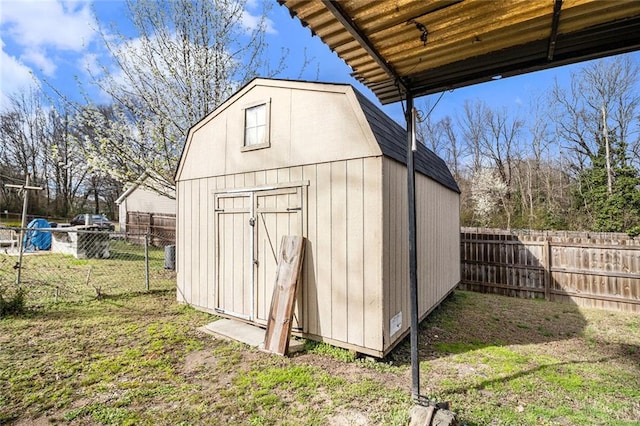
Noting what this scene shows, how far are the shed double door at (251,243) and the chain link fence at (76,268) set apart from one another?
1990mm

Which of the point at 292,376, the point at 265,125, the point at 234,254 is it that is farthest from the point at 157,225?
the point at 292,376

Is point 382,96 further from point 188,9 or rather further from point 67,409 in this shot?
point 188,9

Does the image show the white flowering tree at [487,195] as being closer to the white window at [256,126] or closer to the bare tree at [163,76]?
the bare tree at [163,76]

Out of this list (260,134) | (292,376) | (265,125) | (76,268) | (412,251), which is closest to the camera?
(412,251)

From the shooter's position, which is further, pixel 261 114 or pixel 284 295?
pixel 261 114

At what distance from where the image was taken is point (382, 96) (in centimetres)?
299

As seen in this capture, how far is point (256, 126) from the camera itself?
451 cm

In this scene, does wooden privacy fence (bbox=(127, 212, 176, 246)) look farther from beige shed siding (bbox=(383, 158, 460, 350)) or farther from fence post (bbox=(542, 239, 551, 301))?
fence post (bbox=(542, 239, 551, 301))

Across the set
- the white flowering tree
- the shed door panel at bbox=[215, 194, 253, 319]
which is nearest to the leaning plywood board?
the shed door panel at bbox=[215, 194, 253, 319]

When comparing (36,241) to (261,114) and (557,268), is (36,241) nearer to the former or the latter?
(261,114)

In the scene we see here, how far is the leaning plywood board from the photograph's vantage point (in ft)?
11.9

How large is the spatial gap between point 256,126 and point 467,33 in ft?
10.5

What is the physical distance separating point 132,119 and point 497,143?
22.3m

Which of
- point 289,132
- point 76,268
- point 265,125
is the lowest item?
point 76,268
